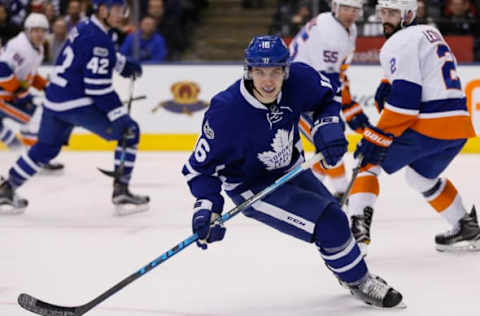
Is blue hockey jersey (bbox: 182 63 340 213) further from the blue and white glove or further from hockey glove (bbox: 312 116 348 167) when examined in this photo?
the blue and white glove

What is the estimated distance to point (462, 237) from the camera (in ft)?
11.8

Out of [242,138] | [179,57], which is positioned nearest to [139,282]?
[242,138]

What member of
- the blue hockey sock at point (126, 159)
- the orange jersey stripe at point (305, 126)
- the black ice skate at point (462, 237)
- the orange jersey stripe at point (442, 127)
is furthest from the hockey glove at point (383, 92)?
the blue hockey sock at point (126, 159)

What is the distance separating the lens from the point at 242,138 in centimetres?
272


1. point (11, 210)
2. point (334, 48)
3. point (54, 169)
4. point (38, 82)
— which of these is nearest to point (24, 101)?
point (38, 82)

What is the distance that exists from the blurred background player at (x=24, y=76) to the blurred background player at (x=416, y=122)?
3029 millimetres

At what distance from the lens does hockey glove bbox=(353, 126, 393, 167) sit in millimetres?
3279

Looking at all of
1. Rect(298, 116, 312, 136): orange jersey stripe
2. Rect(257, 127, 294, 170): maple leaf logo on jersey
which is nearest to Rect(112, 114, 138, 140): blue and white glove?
Rect(298, 116, 312, 136): orange jersey stripe

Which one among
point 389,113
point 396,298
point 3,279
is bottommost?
point 3,279

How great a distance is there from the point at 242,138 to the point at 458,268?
1191 millimetres

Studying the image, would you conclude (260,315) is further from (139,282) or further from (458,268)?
(458,268)

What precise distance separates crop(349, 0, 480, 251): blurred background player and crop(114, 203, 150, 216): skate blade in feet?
5.28

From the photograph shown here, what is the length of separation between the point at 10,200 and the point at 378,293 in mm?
2652

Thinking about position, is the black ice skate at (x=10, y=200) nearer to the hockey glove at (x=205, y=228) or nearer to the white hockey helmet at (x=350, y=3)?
the white hockey helmet at (x=350, y=3)
